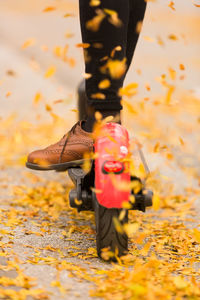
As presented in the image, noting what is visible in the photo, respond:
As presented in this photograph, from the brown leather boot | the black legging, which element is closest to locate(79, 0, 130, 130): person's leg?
the black legging

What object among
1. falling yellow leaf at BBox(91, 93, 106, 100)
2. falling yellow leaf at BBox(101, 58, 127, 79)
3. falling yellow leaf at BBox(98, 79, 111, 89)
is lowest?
falling yellow leaf at BBox(91, 93, 106, 100)

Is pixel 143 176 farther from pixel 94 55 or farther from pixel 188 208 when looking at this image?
pixel 188 208

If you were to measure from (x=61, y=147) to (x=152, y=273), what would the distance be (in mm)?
597

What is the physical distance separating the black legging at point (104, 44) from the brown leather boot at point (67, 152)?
170 millimetres

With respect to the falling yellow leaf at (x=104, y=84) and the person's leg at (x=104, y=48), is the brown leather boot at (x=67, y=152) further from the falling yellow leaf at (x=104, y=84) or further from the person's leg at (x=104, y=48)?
the falling yellow leaf at (x=104, y=84)

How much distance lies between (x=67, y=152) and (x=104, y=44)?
0.44m

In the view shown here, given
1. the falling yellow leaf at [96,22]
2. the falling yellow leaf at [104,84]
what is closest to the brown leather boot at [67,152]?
the falling yellow leaf at [104,84]

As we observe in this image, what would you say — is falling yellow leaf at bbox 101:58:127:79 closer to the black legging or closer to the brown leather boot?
the black legging

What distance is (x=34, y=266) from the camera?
1267 millimetres

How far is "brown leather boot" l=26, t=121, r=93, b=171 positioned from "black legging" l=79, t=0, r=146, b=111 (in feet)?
0.56

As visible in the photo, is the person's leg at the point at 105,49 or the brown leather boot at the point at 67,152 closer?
the person's leg at the point at 105,49

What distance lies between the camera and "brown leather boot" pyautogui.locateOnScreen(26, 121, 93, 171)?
153 centimetres

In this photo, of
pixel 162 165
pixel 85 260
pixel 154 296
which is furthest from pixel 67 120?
pixel 154 296

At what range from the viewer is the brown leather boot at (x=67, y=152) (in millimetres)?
1529
